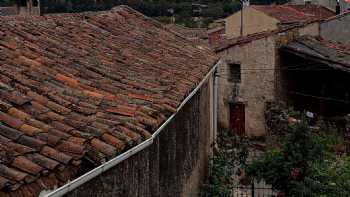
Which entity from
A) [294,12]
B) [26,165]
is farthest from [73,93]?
[294,12]

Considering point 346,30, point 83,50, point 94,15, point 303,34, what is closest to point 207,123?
point 94,15

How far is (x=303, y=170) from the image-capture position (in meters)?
11.3

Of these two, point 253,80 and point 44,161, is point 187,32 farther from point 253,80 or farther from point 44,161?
point 44,161

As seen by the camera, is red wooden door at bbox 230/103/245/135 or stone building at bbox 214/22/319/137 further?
red wooden door at bbox 230/103/245/135

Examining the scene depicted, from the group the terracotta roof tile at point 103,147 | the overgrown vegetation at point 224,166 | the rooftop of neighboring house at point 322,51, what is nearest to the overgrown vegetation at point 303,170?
the overgrown vegetation at point 224,166

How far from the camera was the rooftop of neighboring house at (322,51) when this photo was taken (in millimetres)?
17969

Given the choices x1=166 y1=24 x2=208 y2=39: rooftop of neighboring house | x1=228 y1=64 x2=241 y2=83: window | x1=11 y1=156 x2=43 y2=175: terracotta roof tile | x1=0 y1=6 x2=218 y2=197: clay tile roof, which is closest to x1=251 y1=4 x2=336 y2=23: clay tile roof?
x1=228 y1=64 x2=241 y2=83: window

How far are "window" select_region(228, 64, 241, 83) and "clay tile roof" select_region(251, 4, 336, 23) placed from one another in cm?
537

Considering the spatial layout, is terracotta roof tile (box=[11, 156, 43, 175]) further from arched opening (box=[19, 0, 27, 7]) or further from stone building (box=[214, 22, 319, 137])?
stone building (box=[214, 22, 319, 137])

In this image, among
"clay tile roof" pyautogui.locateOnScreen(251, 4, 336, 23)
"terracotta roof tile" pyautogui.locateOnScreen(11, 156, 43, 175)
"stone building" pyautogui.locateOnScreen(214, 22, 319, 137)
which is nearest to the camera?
"terracotta roof tile" pyautogui.locateOnScreen(11, 156, 43, 175)

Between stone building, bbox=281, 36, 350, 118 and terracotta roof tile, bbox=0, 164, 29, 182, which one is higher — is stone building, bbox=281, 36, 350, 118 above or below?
below

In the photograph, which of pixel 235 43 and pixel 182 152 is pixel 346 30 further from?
pixel 182 152

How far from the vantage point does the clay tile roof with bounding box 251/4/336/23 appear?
26422 mm

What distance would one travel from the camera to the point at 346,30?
2331 cm
